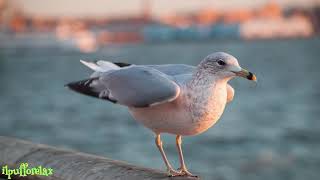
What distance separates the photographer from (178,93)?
1.68 m

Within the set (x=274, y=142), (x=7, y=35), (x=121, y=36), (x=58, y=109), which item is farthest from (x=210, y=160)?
(x=121, y=36)

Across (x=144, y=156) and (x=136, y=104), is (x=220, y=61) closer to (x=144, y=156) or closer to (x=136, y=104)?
(x=136, y=104)

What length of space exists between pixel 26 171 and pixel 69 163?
0.44 ft

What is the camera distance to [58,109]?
14.7m

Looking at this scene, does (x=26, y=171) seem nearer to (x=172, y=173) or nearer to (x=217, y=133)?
(x=172, y=173)

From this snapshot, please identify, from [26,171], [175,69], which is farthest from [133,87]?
[26,171]

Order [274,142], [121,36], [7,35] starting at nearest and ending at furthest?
1. [274,142]
2. [7,35]
3. [121,36]

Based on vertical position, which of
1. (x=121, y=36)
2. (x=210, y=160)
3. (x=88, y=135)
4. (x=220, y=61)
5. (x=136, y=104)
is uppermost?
(x=220, y=61)

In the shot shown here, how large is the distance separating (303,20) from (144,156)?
195ft

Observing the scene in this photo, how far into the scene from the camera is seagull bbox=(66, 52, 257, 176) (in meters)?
1.67

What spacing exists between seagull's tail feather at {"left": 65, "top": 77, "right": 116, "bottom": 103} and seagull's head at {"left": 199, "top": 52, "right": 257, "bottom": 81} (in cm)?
35

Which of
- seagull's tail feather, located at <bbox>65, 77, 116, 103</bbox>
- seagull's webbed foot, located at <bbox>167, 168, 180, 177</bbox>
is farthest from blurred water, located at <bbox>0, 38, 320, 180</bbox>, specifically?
seagull's webbed foot, located at <bbox>167, 168, 180, 177</bbox>

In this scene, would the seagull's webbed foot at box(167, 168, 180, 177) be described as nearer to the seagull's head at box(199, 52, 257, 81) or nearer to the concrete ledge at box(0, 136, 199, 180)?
the concrete ledge at box(0, 136, 199, 180)

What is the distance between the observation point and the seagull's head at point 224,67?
64.7 inches
